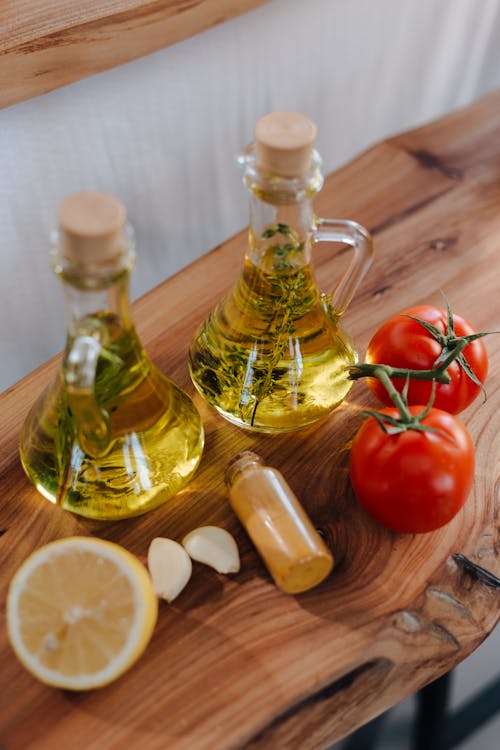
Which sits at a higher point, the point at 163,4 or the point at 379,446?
the point at 163,4

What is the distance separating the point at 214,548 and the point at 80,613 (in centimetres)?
10

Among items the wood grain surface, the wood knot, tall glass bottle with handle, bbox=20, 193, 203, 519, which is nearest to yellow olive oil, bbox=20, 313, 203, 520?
tall glass bottle with handle, bbox=20, 193, 203, 519

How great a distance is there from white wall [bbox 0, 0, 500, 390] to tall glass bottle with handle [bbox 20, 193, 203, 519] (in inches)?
14.4

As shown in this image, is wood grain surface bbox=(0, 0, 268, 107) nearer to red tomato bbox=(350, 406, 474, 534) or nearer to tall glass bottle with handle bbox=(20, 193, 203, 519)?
tall glass bottle with handle bbox=(20, 193, 203, 519)

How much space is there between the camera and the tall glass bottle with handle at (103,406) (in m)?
0.41

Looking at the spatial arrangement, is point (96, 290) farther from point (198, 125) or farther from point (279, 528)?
point (198, 125)

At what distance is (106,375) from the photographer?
0.48m

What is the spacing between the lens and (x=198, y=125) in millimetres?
969

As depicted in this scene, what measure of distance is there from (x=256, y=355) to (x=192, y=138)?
503 mm

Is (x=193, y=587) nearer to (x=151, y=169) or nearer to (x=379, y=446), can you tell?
(x=379, y=446)

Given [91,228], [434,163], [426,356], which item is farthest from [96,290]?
[434,163]

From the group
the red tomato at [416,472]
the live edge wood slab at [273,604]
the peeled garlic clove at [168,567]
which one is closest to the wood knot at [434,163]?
the live edge wood slab at [273,604]

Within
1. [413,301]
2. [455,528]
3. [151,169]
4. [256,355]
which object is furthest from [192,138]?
[455,528]

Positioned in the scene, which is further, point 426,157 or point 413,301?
point 426,157
